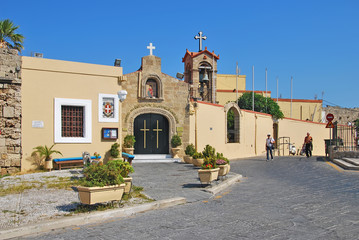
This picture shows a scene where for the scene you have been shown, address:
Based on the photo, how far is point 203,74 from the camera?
2711 centimetres

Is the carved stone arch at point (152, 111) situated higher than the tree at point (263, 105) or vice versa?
the tree at point (263, 105)

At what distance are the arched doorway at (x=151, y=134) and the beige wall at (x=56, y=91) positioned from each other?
3.75 m

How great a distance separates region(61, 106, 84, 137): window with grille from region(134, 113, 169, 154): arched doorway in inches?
187

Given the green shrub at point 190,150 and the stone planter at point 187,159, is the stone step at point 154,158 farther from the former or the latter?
the green shrub at point 190,150

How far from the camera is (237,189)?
10.8 meters

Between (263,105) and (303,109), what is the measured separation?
39.6 feet

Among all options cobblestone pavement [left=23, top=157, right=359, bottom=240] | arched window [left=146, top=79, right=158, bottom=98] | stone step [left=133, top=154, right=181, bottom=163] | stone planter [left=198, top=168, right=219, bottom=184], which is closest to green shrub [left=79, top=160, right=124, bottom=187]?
cobblestone pavement [left=23, top=157, right=359, bottom=240]

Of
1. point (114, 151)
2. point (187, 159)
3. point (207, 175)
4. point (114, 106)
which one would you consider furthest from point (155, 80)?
point (207, 175)

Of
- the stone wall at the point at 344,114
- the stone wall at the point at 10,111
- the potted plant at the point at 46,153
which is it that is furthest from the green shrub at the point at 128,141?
the stone wall at the point at 344,114

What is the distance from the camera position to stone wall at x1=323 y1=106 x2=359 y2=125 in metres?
47.6

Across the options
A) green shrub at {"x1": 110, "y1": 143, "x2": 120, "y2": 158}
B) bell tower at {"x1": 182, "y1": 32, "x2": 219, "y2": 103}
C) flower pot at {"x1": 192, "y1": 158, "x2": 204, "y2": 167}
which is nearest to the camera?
green shrub at {"x1": 110, "y1": 143, "x2": 120, "y2": 158}

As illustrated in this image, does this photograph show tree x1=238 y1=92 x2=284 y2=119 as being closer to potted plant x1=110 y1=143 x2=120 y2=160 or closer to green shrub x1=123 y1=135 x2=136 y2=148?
green shrub x1=123 y1=135 x2=136 y2=148

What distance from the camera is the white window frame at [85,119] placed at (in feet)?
48.4

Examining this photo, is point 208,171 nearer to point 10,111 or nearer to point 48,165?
point 48,165
